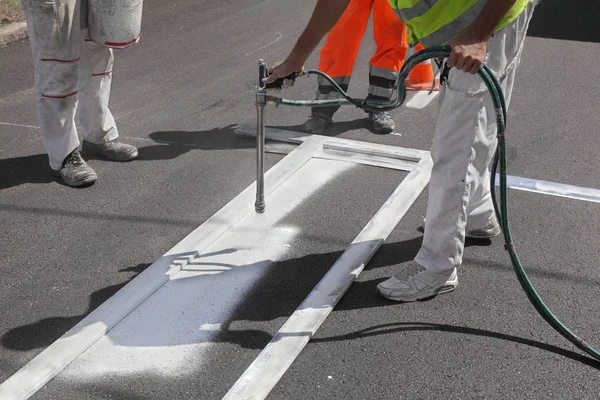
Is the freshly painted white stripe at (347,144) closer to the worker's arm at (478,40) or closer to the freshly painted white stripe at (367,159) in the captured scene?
the freshly painted white stripe at (367,159)

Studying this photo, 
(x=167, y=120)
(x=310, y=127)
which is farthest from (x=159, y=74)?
(x=310, y=127)

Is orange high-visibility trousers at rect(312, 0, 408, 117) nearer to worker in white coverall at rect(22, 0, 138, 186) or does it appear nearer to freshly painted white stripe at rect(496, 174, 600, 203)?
freshly painted white stripe at rect(496, 174, 600, 203)

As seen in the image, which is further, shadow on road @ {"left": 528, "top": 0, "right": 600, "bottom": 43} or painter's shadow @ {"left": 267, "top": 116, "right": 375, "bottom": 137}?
shadow on road @ {"left": 528, "top": 0, "right": 600, "bottom": 43}

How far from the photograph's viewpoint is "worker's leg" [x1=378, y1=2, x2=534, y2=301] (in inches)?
120

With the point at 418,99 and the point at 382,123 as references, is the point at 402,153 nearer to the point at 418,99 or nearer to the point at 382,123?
the point at 382,123

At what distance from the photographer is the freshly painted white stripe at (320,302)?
2.67 meters

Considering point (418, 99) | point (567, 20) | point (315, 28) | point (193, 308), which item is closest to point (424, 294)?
point (193, 308)

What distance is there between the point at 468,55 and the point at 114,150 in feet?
8.69

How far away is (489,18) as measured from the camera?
284cm

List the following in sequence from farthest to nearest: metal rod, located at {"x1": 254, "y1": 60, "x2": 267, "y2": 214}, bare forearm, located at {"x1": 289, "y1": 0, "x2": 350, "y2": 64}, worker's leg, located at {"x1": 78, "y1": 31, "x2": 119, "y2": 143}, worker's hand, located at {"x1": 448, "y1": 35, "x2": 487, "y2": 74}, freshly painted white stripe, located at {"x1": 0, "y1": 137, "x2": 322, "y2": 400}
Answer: worker's leg, located at {"x1": 78, "y1": 31, "x2": 119, "y2": 143}
metal rod, located at {"x1": 254, "y1": 60, "x2": 267, "y2": 214}
bare forearm, located at {"x1": 289, "y1": 0, "x2": 350, "y2": 64}
worker's hand, located at {"x1": 448, "y1": 35, "x2": 487, "y2": 74}
freshly painted white stripe, located at {"x1": 0, "y1": 137, "x2": 322, "y2": 400}

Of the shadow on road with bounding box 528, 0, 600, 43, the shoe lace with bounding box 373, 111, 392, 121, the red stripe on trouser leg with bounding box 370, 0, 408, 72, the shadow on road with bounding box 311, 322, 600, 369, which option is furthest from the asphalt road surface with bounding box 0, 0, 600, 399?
the shadow on road with bounding box 528, 0, 600, 43

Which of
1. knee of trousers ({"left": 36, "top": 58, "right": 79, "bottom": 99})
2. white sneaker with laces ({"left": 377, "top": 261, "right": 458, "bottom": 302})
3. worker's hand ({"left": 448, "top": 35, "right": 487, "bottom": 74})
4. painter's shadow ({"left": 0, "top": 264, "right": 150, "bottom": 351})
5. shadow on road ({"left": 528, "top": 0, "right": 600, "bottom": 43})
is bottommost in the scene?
painter's shadow ({"left": 0, "top": 264, "right": 150, "bottom": 351})

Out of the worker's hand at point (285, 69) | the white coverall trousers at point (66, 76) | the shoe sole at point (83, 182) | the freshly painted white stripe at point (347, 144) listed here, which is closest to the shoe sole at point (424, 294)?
the worker's hand at point (285, 69)

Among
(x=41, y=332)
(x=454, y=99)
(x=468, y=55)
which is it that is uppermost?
(x=468, y=55)
